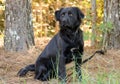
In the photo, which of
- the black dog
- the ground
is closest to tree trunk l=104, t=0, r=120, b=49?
the ground

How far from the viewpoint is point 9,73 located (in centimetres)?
594

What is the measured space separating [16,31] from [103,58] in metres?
1.87

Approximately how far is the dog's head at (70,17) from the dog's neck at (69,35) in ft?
0.27

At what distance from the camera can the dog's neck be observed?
532cm

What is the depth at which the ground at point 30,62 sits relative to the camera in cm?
560

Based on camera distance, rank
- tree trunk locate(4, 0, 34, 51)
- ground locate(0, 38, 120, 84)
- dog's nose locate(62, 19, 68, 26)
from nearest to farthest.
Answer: dog's nose locate(62, 19, 68, 26), ground locate(0, 38, 120, 84), tree trunk locate(4, 0, 34, 51)

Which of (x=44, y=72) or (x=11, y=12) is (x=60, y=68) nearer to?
(x=44, y=72)

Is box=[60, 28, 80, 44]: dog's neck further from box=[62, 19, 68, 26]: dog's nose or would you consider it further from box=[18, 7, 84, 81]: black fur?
box=[62, 19, 68, 26]: dog's nose

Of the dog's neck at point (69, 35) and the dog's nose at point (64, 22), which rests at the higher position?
the dog's nose at point (64, 22)

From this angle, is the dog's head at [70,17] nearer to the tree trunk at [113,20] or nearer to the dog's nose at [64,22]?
the dog's nose at [64,22]

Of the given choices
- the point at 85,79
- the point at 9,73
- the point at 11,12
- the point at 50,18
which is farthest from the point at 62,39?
the point at 50,18

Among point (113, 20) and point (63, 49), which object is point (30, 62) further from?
point (113, 20)

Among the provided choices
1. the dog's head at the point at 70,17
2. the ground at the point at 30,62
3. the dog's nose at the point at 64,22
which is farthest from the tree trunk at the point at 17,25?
the dog's nose at the point at 64,22

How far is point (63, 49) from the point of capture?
5.23 metres
